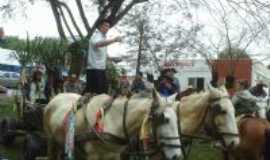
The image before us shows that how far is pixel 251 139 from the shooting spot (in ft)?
33.9

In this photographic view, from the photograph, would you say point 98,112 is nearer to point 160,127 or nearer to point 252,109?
point 160,127

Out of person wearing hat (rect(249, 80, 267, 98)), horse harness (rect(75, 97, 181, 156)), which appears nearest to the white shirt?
horse harness (rect(75, 97, 181, 156))

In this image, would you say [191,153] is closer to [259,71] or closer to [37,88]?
[37,88]

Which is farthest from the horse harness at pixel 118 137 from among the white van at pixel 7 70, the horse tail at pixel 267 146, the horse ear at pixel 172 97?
the white van at pixel 7 70

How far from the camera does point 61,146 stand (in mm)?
9672

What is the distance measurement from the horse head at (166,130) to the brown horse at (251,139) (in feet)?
10.6

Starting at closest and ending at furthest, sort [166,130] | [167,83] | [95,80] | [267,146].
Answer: [166,130] < [95,80] < [267,146] < [167,83]

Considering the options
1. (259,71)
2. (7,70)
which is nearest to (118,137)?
(7,70)

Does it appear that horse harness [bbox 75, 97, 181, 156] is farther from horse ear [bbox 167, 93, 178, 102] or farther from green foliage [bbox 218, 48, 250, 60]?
green foliage [bbox 218, 48, 250, 60]

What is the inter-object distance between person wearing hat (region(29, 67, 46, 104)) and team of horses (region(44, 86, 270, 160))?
2950 mm

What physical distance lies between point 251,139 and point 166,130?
11.7 ft

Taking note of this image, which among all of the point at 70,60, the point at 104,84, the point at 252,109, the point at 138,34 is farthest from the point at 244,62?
the point at 104,84

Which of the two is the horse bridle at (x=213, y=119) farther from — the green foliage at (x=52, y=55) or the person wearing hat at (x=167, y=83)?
the green foliage at (x=52, y=55)

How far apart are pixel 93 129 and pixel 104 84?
208 centimetres
